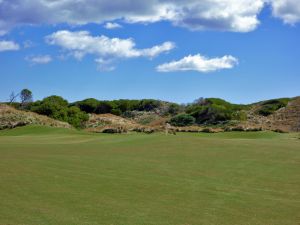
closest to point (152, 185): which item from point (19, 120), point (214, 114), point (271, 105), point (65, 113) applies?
point (19, 120)

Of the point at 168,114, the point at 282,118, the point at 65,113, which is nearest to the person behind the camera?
the point at 282,118

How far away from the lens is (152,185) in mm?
12641

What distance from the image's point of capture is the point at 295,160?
665 inches

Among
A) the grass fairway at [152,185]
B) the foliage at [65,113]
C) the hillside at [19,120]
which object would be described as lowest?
the grass fairway at [152,185]

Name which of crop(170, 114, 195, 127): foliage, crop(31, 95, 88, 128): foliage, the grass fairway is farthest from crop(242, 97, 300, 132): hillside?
the grass fairway

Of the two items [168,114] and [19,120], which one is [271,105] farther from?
[19,120]

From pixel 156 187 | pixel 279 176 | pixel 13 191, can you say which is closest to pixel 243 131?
pixel 279 176

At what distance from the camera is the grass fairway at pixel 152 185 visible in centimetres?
957

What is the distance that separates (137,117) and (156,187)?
53684 mm

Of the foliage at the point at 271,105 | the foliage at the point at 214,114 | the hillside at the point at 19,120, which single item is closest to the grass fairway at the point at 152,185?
the hillside at the point at 19,120

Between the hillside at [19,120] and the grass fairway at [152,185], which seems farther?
the hillside at [19,120]

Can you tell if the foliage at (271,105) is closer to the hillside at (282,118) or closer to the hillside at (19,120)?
A: the hillside at (282,118)

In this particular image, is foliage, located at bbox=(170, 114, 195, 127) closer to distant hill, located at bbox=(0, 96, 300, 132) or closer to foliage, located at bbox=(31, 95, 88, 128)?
distant hill, located at bbox=(0, 96, 300, 132)

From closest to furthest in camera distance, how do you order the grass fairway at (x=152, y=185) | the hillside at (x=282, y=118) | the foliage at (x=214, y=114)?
the grass fairway at (x=152, y=185)
the hillside at (x=282, y=118)
the foliage at (x=214, y=114)
